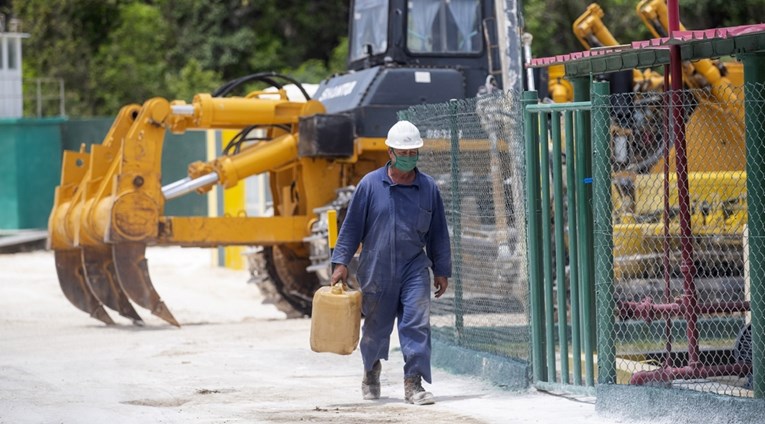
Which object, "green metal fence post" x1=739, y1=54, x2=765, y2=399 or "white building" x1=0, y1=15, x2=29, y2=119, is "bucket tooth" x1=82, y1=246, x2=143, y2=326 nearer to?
"green metal fence post" x1=739, y1=54, x2=765, y2=399

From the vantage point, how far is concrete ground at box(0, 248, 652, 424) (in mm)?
9359

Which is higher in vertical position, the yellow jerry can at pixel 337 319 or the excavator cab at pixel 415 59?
the excavator cab at pixel 415 59

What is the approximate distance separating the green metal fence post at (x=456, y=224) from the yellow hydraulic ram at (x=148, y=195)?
483cm

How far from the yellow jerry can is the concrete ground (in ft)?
1.37

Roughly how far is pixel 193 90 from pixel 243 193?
13.6m

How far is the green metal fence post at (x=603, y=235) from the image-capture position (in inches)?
349

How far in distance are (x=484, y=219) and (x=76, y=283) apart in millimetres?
6855

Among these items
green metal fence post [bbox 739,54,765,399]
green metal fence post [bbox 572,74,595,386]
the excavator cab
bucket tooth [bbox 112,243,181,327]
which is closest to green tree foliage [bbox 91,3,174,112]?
the excavator cab

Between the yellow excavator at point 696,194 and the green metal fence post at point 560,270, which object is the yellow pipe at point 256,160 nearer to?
the yellow excavator at point 696,194

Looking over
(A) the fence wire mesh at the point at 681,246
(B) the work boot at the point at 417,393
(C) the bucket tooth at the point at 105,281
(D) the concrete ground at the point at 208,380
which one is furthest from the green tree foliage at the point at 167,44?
(B) the work boot at the point at 417,393

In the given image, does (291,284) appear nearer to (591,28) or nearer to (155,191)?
(155,191)

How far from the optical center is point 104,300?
16203mm

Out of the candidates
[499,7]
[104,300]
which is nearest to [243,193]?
[104,300]

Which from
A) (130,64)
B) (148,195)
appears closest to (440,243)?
(148,195)
